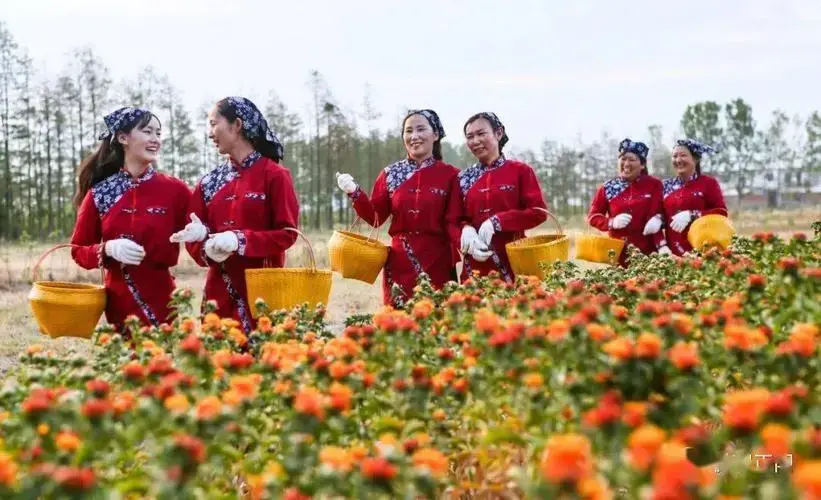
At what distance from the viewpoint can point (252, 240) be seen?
10.7 ft

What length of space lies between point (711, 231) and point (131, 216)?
3226 mm

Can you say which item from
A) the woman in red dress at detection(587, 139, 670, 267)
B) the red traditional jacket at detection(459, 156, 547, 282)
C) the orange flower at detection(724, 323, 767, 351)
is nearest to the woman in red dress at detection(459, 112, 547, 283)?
the red traditional jacket at detection(459, 156, 547, 282)

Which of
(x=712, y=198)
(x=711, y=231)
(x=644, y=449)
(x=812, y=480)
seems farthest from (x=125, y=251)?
(x=712, y=198)

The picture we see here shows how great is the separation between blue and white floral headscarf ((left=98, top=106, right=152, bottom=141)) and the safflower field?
163 cm

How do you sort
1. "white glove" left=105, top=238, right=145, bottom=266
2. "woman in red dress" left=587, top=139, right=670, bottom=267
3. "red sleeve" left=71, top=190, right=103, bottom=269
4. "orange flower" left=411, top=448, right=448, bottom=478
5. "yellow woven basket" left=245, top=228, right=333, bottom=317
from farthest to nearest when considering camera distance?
"woman in red dress" left=587, top=139, right=670, bottom=267, "red sleeve" left=71, top=190, right=103, bottom=269, "white glove" left=105, top=238, right=145, bottom=266, "yellow woven basket" left=245, top=228, right=333, bottom=317, "orange flower" left=411, top=448, right=448, bottom=478

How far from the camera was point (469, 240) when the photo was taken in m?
3.95

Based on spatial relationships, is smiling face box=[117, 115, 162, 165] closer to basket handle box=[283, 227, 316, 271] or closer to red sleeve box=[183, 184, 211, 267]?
red sleeve box=[183, 184, 211, 267]

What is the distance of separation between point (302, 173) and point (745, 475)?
33789 mm

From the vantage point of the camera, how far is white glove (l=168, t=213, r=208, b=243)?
126 inches

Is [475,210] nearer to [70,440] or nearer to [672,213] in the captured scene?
[672,213]

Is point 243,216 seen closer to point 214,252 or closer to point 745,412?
point 214,252

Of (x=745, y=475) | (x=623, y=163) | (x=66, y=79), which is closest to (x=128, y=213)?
(x=745, y=475)

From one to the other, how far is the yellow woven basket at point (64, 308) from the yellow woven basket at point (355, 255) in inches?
41.7

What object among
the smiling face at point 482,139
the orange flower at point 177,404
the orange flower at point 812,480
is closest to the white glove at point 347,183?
the smiling face at point 482,139
